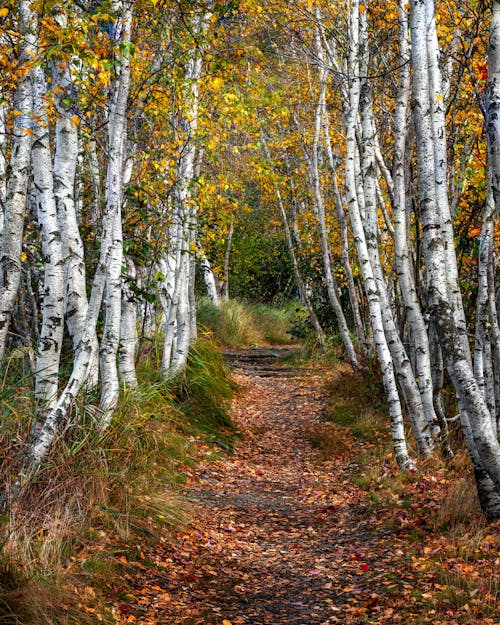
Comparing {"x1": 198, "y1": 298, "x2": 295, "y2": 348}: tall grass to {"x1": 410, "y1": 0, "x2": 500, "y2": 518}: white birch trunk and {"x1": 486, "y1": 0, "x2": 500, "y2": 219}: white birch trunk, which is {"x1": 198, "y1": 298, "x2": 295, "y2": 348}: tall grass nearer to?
{"x1": 410, "y1": 0, "x2": 500, "y2": 518}: white birch trunk

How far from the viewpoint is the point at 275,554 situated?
6211mm

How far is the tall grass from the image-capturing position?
19.3 meters

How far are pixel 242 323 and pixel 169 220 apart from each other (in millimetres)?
10459

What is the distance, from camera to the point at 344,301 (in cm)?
1895

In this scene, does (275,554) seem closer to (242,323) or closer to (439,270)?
(439,270)

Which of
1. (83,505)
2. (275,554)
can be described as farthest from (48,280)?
(275,554)

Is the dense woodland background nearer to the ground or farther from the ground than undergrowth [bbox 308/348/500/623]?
farther from the ground

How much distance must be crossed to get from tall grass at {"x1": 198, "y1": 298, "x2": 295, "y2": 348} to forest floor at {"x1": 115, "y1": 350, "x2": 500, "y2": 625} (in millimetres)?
9530

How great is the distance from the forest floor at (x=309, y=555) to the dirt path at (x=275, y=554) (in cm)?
1

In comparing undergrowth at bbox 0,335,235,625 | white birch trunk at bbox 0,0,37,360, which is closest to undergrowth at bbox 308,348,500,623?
undergrowth at bbox 0,335,235,625

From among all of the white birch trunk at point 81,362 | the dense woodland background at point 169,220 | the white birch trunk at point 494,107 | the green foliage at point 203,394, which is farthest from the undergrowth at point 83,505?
the white birch trunk at point 494,107

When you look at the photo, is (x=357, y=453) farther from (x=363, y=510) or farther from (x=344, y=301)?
(x=344, y=301)

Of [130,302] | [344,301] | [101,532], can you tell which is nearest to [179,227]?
[130,302]

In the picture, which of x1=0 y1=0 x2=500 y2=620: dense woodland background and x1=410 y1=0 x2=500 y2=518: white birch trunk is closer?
x1=410 y1=0 x2=500 y2=518: white birch trunk
